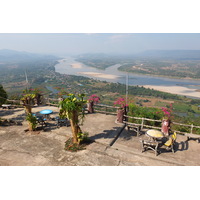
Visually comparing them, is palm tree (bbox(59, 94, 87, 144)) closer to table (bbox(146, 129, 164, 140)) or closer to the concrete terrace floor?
the concrete terrace floor

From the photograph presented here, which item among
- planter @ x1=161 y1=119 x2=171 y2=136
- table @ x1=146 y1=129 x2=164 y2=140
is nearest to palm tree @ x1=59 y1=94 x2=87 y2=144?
table @ x1=146 y1=129 x2=164 y2=140

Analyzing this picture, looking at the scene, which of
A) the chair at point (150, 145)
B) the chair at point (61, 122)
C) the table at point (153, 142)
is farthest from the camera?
the chair at point (61, 122)

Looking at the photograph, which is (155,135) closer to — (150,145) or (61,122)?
(150,145)

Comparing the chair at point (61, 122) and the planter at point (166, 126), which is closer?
the planter at point (166, 126)

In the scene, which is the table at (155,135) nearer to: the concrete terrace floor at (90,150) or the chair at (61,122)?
the concrete terrace floor at (90,150)

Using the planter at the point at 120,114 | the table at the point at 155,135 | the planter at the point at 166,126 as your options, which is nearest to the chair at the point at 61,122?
the planter at the point at 120,114

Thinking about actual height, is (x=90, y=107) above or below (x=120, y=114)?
below

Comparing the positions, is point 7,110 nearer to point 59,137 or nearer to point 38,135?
point 38,135

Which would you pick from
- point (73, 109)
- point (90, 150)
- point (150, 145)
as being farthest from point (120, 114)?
point (73, 109)

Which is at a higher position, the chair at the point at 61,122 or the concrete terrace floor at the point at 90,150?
the chair at the point at 61,122
